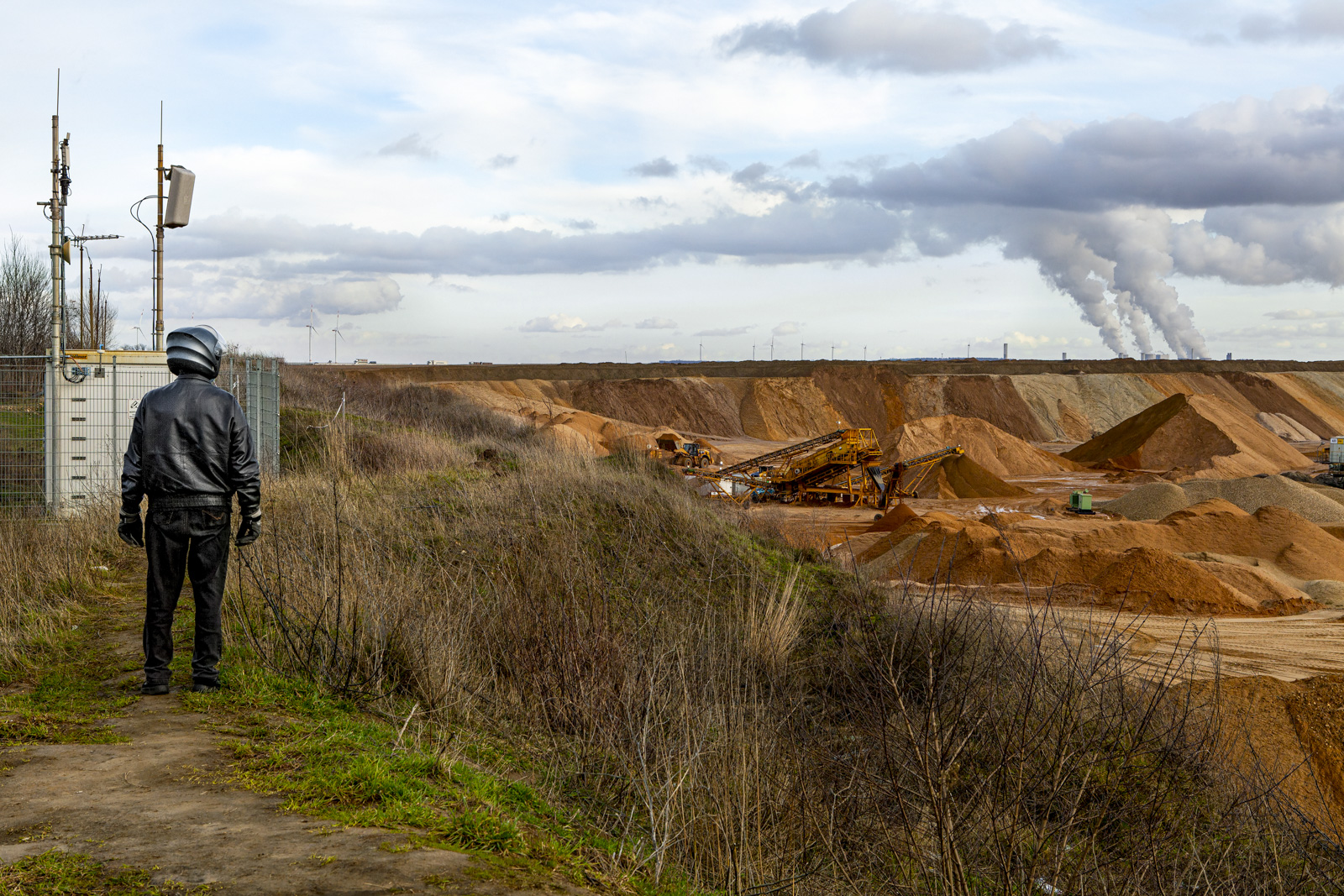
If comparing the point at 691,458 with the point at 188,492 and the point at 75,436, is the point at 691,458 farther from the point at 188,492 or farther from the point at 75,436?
the point at 188,492

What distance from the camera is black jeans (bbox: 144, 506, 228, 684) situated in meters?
5.07

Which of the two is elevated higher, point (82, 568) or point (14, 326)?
point (14, 326)

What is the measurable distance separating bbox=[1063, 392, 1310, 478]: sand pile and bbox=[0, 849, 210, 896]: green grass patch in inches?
1612

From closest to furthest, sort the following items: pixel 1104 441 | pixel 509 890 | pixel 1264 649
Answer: pixel 509 890 → pixel 1264 649 → pixel 1104 441

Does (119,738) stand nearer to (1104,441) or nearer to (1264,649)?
(1264,649)

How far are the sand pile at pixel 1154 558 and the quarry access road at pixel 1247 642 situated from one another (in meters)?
0.69

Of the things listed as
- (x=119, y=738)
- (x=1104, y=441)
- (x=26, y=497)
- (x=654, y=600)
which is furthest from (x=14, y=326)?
(x=1104, y=441)

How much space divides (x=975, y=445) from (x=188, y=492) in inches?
1512

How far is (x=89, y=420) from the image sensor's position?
46.6 feet

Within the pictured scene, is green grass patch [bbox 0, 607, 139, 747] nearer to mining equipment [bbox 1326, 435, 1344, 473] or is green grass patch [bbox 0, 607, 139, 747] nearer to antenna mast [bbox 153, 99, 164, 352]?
antenna mast [bbox 153, 99, 164, 352]

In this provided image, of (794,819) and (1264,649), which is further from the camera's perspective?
(1264,649)

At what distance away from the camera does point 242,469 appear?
5.21 meters

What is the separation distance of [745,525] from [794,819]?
32.3 ft

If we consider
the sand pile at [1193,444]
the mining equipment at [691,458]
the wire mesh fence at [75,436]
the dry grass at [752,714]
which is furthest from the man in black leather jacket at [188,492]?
the sand pile at [1193,444]
